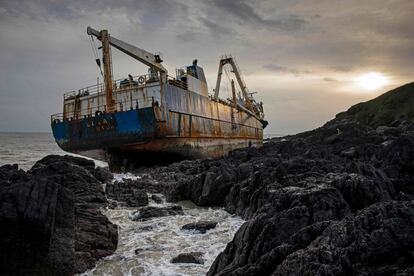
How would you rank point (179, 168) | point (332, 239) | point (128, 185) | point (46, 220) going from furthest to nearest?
1. point (179, 168)
2. point (128, 185)
3. point (46, 220)
4. point (332, 239)

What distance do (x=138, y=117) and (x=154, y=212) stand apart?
13.5 metres

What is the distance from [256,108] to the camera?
185 feet

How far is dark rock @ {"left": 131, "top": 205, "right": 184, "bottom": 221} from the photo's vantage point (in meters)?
11.5

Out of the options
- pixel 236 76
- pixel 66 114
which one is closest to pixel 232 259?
pixel 66 114

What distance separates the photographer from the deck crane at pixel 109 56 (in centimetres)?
2650

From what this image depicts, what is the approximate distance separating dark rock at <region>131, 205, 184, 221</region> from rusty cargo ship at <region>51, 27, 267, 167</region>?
41.2 ft

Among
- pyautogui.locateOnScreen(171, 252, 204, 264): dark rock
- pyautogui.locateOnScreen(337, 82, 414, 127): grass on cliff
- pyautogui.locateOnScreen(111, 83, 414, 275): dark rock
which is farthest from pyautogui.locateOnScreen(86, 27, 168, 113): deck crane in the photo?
pyautogui.locateOnScreen(337, 82, 414, 127): grass on cliff

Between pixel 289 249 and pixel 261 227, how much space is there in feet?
4.05

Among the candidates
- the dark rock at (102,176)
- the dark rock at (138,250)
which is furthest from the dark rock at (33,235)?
the dark rock at (102,176)

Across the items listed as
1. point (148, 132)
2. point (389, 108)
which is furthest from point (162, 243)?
point (389, 108)

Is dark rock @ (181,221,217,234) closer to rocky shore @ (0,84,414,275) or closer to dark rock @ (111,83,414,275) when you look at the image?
rocky shore @ (0,84,414,275)

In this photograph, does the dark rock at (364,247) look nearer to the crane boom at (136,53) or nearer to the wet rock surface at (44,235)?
the wet rock surface at (44,235)

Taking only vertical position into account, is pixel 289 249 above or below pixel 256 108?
below

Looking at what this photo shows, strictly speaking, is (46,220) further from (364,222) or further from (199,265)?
(364,222)
